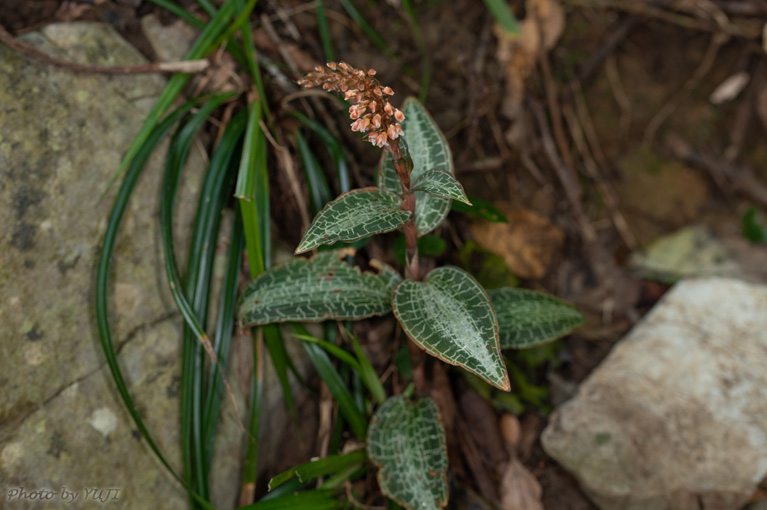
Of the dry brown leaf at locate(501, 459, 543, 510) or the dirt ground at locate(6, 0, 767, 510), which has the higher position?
the dirt ground at locate(6, 0, 767, 510)

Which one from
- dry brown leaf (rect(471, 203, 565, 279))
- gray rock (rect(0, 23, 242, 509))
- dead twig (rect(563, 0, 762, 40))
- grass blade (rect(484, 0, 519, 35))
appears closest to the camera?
grass blade (rect(484, 0, 519, 35))

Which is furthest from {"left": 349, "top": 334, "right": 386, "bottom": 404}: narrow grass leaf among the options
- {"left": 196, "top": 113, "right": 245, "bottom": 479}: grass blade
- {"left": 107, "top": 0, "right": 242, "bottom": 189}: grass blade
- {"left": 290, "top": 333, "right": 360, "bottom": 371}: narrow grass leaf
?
{"left": 107, "top": 0, "right": 242, "bottom": 189}: grass blade

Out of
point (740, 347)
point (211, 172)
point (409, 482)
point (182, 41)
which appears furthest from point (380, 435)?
point (182, 41)

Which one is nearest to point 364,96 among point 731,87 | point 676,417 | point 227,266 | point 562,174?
point 227,266

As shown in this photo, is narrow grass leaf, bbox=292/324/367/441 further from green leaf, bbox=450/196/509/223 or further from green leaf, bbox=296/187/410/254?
green leaf, bbox=450/196/509/223

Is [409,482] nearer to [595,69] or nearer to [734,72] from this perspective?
[595,69]

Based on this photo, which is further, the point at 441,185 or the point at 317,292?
the point at 317,292

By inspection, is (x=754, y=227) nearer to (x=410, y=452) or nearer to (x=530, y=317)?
(x=530, y=317)
